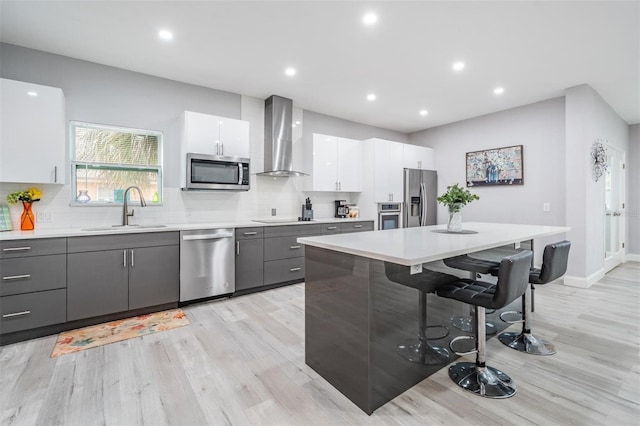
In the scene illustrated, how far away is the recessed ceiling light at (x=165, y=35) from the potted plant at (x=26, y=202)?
1991mm

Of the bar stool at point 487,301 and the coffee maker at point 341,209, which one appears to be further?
the coffee maker at point 341,209

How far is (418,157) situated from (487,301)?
178 inches

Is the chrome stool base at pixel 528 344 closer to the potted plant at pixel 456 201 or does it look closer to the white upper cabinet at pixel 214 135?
the potted plant at pixel 456 201

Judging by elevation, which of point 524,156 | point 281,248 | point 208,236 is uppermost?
point 524,156

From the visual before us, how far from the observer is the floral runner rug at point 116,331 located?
2.43 meters

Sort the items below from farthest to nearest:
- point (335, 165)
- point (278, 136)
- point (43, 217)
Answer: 1. point (335, 165)
2. point (278, 136)
3. point (43, 217)

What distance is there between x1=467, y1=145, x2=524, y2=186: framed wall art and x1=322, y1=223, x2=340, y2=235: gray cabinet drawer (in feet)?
9.36

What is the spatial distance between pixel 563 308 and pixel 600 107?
3.23 meters

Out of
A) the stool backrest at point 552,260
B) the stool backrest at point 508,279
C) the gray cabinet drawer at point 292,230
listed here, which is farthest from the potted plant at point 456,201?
the gray cabinet drawer at point 292,230

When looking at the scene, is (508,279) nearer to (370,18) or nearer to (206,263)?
(370,18)

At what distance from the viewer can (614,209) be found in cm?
534

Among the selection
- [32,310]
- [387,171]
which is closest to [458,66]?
[387,171]

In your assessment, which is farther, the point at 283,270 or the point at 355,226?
the point at 355,226

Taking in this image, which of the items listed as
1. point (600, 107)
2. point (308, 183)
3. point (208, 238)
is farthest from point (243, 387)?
point (600, 107)
